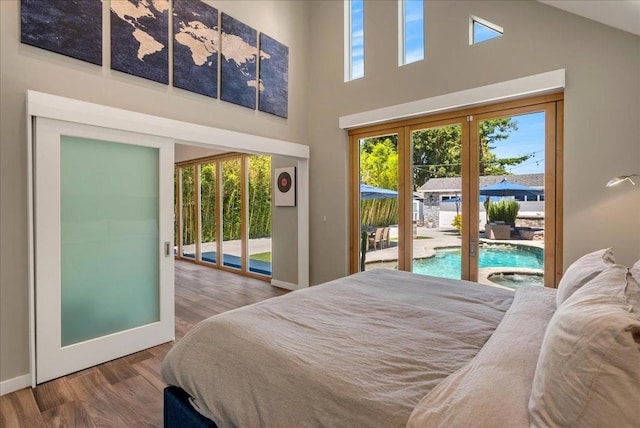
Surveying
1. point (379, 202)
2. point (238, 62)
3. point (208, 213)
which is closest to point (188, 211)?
point (208, 213)

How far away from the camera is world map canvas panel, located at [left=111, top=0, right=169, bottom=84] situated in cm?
298

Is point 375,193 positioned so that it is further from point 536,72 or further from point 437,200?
point 536,72

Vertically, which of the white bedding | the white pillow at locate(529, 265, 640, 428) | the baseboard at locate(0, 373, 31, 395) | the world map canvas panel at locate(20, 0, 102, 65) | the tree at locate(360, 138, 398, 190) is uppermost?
the world map canvas panel at locate(20, 0, 102, 65)

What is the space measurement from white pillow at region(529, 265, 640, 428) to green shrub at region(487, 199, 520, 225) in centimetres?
276

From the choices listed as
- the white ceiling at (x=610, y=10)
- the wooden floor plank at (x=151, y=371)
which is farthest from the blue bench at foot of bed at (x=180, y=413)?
the white ceiling at (x=610, y=10)

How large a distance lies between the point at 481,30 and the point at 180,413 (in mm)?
4414

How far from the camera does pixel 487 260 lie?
146 inches

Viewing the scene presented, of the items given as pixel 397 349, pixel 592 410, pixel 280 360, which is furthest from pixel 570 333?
pixel 280 360

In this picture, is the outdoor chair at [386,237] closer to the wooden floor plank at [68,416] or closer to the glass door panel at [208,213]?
the wooden floor plank at [68,416]

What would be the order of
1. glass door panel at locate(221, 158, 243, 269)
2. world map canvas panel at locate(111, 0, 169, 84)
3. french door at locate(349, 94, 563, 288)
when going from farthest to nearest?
glass door panel at locate(221, 158, 243, 269) → french door at locate(349, 94, 563, 288) → world map canvas panel at locate(111, 0, 169, 84)

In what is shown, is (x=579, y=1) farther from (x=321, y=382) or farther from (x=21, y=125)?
(x=21, y=125)

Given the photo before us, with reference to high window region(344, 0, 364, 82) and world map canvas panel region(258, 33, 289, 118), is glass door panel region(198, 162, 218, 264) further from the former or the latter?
high window region(344, 0, 364, 82)

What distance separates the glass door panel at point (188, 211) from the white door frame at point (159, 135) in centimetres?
371

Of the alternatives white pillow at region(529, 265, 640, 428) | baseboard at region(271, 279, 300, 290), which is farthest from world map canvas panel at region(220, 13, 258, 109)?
white pillow at region(529, 265, 640, 428)
